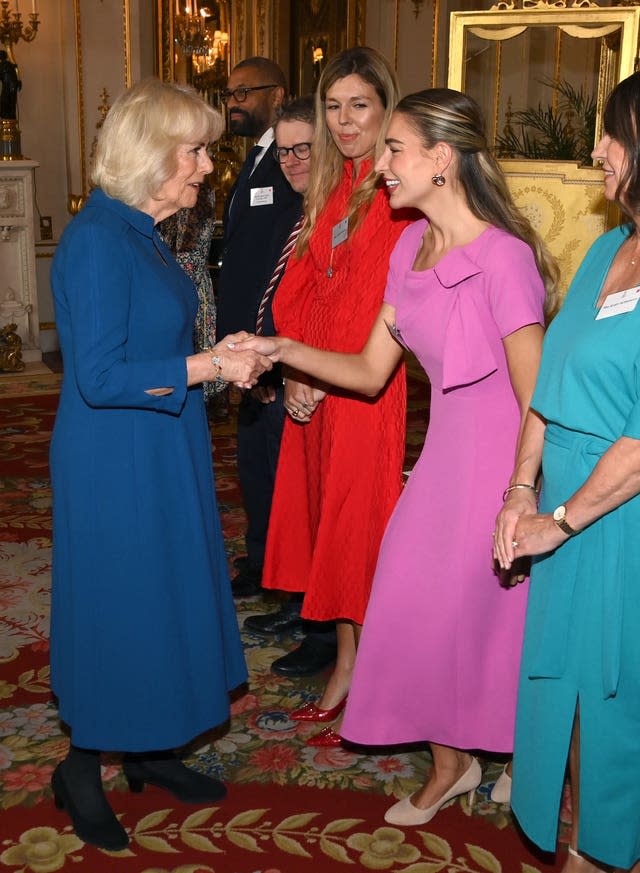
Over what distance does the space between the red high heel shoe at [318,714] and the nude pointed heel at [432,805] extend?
48 centimetres

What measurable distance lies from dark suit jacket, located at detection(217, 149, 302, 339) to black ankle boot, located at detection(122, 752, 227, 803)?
1616 mm

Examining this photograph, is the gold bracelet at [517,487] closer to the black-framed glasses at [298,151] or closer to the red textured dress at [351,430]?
the red textured dress at [351,430]

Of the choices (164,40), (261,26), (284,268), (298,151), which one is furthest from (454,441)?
(261,26)

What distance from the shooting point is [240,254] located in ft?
12.8

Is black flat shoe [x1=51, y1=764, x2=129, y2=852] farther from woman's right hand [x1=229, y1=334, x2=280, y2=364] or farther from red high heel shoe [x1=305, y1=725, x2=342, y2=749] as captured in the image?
woman's right hand [x1=229, y1=334, x2=280, y2=364]

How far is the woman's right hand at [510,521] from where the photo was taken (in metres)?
2.16

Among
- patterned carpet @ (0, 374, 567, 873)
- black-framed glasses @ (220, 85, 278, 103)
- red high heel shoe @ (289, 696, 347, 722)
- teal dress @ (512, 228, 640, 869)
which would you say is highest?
black-framed glasses @ (220, 85, 278, 103)

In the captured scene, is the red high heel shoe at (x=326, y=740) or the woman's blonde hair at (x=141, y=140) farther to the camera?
the red high heel shoe at (x=326, y=740)

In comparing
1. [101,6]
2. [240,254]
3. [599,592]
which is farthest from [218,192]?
[599,592]

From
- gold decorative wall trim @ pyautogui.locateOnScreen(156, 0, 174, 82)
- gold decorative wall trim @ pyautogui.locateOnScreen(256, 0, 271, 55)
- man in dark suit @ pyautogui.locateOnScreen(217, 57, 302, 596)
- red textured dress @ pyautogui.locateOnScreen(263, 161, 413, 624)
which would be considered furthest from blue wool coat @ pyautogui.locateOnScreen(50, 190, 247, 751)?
gold decorative wall trim @ pyautogui.locateOnScreen(256, 0, 271, 55)

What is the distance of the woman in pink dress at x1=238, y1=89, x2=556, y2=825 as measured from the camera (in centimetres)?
239

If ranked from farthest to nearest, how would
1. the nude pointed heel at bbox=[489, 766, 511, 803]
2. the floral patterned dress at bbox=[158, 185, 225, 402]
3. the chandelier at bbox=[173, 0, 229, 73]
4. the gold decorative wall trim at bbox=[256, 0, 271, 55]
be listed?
1. the gold decorative wall trim at bbox=[256, 0, 271, 55]
2. the chandelier at bbox=[173, 0, 229, 73]
3. the floral patterned dress at bbox=[158, 185, 225, 402]
4. the nude pointed heel at bbox=[489, 766, 511, 803]

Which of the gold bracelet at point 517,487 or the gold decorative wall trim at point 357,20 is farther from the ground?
the gold decorative wall trim at point 357,20

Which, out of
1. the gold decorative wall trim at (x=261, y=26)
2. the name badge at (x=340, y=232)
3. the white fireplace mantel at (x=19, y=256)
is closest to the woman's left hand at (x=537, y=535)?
the name badge at (x=340, y=232)
